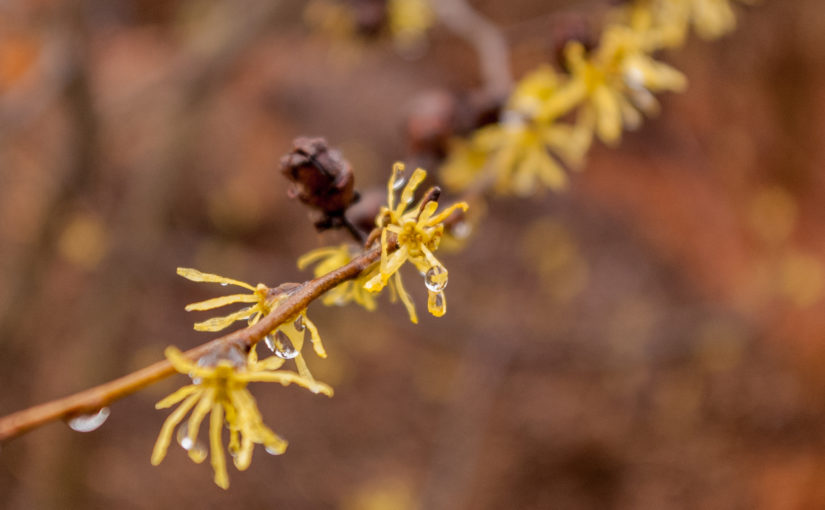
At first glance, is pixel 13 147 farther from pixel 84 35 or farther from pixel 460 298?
pixel 460 298

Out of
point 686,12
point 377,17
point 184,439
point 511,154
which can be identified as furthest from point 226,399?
point 377,17

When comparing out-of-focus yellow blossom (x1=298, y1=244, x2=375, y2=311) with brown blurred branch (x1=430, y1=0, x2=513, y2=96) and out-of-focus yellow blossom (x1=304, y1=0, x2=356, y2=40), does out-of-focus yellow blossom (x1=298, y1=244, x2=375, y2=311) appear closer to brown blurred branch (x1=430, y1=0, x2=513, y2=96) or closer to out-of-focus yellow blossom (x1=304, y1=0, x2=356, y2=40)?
brown blurred branch (x1=430, y1=0, x2=513, y2=96)

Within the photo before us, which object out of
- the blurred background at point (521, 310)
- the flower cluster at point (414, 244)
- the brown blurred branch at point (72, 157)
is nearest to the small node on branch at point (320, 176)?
the flower cluster at point (414, 244)

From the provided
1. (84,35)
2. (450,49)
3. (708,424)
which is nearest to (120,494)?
(84,35)

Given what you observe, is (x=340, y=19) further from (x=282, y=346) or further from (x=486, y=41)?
(x=282, y=346)

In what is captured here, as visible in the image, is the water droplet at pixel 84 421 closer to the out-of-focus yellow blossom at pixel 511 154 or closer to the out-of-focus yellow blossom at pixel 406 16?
the out-of-focus yellow blossom at pixel 511 154
